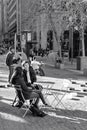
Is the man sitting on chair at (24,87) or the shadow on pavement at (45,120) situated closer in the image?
the shadow on pavement at (45,120)

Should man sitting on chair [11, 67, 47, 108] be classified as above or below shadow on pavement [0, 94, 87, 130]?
above

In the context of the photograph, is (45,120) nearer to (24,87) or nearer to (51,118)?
(51,118)

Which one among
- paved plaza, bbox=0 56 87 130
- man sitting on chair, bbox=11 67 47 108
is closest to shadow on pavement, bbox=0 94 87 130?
paved plaza, bbox=0 56 87 130

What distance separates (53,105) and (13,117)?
2286 millimetres

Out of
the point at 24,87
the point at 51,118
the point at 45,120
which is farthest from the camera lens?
the point at 24,87

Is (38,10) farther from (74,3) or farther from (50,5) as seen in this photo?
(74,3)

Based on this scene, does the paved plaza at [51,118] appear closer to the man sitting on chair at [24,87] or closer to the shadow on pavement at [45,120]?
the shadow on pavement at [45,120]

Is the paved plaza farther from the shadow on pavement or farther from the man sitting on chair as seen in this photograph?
the man sitting on chair

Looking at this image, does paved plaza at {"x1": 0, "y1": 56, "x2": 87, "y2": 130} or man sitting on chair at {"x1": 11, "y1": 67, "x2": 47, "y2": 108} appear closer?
paved plaza at {"x1": 0, "y1": 56, "x2": 87, "y2": 130}

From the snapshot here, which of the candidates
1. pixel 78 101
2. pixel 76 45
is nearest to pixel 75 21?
pixel 78 101

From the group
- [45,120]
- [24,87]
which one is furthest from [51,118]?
[24,87]

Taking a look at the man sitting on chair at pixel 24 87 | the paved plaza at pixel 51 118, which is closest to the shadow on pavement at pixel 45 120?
the paved plaza at pixel 51 118

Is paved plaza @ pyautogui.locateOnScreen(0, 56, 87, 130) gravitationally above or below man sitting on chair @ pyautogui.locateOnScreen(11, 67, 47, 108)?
below

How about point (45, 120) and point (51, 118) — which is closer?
point (45, 120)
